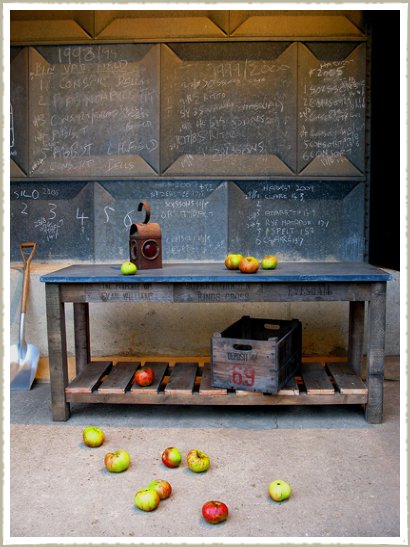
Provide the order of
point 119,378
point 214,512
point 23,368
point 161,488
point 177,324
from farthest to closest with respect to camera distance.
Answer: point 177,324, point 23,368, point 119,378, point 161,488, point 214,512

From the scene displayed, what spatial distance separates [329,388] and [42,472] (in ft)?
6.58

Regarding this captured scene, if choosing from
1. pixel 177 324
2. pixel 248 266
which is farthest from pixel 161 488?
pixel 177 324

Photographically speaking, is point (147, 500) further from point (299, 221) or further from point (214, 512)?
point (299, 221)

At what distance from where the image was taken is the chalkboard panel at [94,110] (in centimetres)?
587

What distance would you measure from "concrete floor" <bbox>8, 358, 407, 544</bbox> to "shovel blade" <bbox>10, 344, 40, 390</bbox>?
322mm

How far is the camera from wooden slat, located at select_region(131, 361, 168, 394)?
4.21m

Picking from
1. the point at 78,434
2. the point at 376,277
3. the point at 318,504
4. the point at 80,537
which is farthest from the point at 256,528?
the point at 376,277

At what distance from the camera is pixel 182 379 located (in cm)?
441

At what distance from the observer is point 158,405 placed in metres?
4.59

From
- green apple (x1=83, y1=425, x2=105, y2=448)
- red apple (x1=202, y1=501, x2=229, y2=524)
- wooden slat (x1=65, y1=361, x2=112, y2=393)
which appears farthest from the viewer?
wooden slat (x1=65, y1=361, x2=112, y2=393)

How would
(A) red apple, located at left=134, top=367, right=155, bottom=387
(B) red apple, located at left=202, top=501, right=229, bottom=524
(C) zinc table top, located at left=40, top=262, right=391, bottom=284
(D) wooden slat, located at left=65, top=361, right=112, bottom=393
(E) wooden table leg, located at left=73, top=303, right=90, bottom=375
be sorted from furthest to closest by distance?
1. (E) wooden table leg, located at left=73, top=303, right=90, bottom=375
2. (A) red apple, located at left=134, top=367, right=155, bottom=387
3. (D) wooden slat, located at left=65, top=361, right=112, bottom=393
4. (C) zinc table top, located at left=40, top=262, right=391, bottom=284
5. (B) red apple, located at left=202, top=501, right=229, bottom=524

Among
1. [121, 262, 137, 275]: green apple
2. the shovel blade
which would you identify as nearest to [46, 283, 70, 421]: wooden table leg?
[121, 262, 137, 275]: green apple

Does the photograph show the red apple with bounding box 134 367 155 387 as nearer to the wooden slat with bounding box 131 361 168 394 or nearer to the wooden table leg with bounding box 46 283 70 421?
the wooden slat with bounding box 131 361 168 394

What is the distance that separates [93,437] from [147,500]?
92 cm
